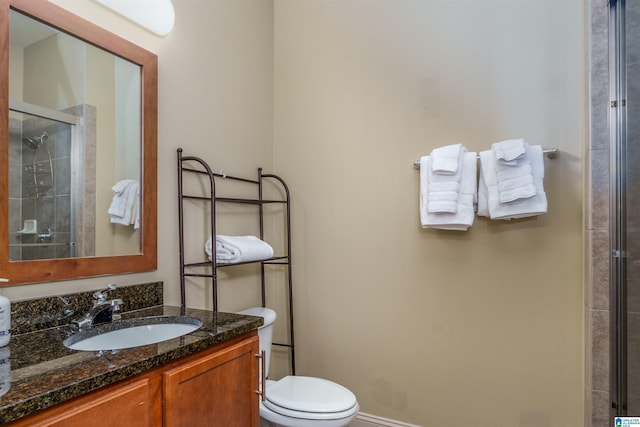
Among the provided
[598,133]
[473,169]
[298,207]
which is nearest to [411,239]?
[473,169]

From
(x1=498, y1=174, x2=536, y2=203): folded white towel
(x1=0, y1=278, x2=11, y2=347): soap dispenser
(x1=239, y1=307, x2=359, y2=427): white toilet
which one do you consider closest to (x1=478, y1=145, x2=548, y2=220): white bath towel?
(x1=498, y1=174, x2=536, y2=203): folded white towel

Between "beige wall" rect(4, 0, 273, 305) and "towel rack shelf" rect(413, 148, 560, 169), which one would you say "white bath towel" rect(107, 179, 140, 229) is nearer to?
"beige wall" rect(4, 0, 273, 305)

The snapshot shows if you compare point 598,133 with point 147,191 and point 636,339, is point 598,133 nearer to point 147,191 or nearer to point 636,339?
point 636,339

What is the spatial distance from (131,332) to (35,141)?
0.71 meters

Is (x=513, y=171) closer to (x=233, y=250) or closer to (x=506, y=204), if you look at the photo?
(x=506, y=204)

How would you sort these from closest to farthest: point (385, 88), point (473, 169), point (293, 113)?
point (473, 169)
point (385, 88)
point (293, 113)

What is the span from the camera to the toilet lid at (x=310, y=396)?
5.16 ft

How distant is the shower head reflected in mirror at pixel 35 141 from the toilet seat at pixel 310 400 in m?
1.33

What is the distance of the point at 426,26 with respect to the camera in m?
1.95

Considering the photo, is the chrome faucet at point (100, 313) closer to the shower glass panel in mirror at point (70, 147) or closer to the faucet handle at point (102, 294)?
the faucet handle at point (102, 294)

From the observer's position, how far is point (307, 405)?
1578mm

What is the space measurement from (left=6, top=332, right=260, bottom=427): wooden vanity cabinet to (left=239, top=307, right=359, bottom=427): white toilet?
0.95ft

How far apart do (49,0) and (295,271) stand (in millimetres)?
1682

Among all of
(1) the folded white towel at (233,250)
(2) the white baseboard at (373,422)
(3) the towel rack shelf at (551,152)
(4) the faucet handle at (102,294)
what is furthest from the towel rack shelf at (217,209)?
(3) the towel rack shelf at (551,152)
